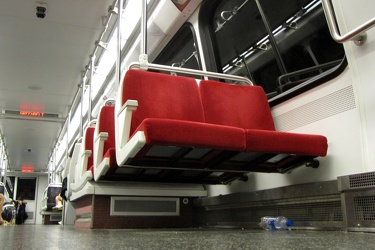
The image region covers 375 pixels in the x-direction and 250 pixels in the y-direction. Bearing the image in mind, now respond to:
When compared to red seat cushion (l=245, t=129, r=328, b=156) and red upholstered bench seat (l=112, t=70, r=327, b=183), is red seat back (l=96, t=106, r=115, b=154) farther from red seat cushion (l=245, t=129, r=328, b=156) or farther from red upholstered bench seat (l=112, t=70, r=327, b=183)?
red seat cushion (l=245, t=129, r=328, b=156)

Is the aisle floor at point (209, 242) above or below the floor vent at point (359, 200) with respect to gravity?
below

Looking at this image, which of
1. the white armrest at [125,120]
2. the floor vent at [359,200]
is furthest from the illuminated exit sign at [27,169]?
the floor vent at [359,200]

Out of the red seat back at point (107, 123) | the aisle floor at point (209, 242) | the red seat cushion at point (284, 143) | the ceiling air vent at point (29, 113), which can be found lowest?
the aisle floor at point (209, 242)

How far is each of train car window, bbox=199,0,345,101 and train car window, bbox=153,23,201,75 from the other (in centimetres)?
45

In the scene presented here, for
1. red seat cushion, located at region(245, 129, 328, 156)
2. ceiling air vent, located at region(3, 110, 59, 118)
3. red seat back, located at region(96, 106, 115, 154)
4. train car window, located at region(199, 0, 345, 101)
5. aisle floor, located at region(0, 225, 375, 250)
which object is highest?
ceiling air vent, located at region(3, 110, 59, 118)

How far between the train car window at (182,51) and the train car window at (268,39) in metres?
0.45

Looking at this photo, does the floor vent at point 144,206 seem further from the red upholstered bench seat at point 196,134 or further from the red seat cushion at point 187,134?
the red seat cushion at point 187,134

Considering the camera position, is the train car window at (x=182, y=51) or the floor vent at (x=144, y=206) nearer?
the floor vent at (x=144, y=206)

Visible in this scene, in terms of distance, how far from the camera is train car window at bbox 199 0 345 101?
367 centimetres

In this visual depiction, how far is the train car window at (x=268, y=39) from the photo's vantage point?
3670 millimetres

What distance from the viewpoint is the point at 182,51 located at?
16.8ft

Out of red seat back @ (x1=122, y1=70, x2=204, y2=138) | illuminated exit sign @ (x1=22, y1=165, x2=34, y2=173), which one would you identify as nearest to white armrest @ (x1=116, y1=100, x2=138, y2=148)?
red seat back @ (x1=122, y1=70, x2=204, y2=138)

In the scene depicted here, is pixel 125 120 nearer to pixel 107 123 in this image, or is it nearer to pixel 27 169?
pixel 107 123

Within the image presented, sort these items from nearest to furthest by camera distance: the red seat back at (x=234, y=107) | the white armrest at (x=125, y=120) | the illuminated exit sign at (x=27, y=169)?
the white armrest at (x=125, y=120)
the red seat back at (x=234, y=107)
the illuminated exit sign at (x=27, y=169)
